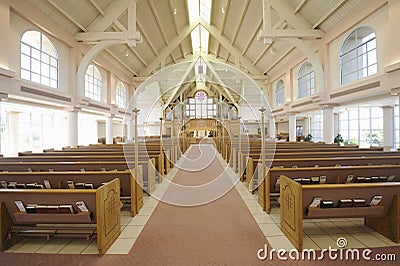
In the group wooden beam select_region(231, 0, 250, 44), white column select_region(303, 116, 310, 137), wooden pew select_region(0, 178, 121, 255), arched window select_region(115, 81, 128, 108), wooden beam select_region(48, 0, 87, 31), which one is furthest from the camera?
white column select_region(303, 116, 310, 137)

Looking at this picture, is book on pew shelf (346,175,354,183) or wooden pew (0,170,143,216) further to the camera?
book on pew shelf (346,175,354,183)

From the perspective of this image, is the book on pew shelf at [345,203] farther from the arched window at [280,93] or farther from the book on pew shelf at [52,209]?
the arched window at [280,93]

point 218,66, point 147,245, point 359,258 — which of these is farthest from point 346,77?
point 218,66

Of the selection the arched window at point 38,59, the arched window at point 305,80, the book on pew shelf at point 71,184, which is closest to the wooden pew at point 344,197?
the book on pew shelf at point 71,184

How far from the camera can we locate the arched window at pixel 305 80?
10687mm

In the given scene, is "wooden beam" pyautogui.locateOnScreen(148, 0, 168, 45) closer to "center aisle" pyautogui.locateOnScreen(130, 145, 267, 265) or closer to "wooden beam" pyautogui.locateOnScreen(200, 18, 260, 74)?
"wooden beam" pyautogui.locateOnScreen(200, 18, 260, 74)

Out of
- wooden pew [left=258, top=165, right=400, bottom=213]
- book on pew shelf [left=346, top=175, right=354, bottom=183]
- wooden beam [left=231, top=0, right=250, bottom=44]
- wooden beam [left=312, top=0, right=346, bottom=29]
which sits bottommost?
book on pew shelf [left=346, top=175, right=354, bottom=183]

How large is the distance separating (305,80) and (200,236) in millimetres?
10260

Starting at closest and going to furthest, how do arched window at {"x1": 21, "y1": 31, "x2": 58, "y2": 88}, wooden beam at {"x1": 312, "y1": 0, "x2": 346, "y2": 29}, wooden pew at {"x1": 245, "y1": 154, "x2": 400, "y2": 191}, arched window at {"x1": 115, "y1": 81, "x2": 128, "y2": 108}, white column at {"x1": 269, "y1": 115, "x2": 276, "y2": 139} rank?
wooden pew at {"x1": 245, "y1": 154, "x2": 400, "y2": 191} < arched window at {"x1": 21, "y1": 31, "x2": 58, "y2": 88} < wooden beam at {"x1": 312, "y1": 0, "x2": 346, "y2": 29} < white column at {"x1": 269, "y1": 115, "x2": 276, "y2": 139} < arched window at {"x1": 115, "y1": 81, "x2": 128, "y2": 108}

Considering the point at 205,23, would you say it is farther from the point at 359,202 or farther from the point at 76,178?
the point at 359,202

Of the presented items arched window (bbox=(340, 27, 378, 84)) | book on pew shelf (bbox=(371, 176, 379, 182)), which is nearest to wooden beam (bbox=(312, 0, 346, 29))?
arched window (bbox=(340, 27, 378, 84))

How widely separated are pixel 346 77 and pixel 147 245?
8125 millimetres

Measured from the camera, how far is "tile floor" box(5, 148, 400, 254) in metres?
2.56

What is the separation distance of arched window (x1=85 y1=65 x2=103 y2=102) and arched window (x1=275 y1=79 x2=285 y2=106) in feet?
31.7
